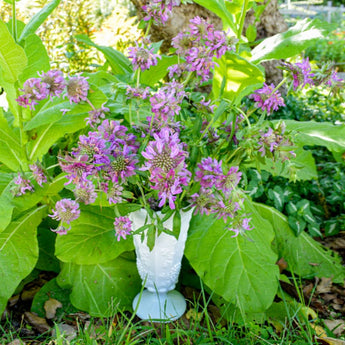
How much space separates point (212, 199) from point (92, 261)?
2.28 ft

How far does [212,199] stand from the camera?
4.41 ft

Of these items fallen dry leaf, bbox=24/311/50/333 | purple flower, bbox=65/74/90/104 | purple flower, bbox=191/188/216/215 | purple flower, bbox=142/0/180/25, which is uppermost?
purple flower, bbox=142/0/180/25

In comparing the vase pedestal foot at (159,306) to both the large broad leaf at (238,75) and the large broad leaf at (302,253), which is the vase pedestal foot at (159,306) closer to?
the large broad leaf at (302,253)

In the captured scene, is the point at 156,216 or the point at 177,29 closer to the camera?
the point at 156,216

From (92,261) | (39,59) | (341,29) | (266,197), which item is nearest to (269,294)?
(92,261)

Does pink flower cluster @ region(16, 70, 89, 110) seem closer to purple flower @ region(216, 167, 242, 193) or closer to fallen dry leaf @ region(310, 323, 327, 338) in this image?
purple flower @ region(216, 167, 242, 193)

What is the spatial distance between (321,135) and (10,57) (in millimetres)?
1409

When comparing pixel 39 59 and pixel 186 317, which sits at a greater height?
pixel 39 59

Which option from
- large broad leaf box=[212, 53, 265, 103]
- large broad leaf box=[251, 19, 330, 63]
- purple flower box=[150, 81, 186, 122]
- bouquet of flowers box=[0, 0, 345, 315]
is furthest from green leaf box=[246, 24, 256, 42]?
purple flower box=[150, 81, 186, 122]

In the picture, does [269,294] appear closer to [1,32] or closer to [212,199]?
[212,199]

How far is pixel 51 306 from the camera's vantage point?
1.86m

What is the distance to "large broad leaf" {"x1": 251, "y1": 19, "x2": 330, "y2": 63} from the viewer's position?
185 centimetres

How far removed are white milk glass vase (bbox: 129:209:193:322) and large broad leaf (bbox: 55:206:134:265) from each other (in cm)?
13

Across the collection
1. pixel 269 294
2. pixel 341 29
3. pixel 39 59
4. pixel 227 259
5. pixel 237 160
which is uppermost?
pixel 39 59
